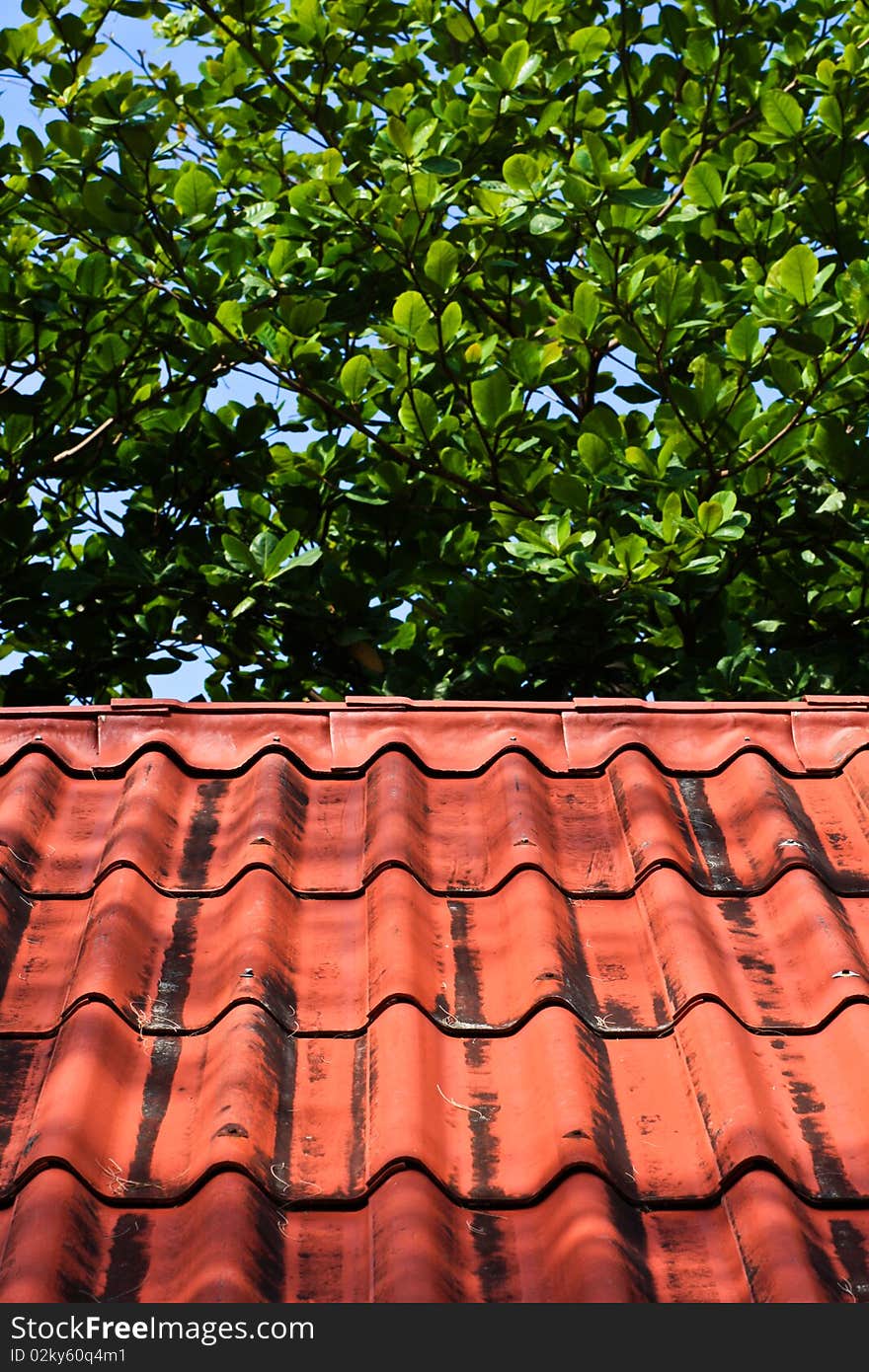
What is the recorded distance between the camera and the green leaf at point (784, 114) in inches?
191

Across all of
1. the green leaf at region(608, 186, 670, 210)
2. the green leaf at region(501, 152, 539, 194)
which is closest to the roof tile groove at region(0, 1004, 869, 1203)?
the green leaf at region(608, 186, 670, 210)

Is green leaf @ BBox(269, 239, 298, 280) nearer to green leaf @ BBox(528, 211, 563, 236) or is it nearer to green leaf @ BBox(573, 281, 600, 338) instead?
green leaf @ BBox(528, 211, 563, 236)

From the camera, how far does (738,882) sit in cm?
238

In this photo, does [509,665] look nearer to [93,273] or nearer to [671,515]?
[671,515]

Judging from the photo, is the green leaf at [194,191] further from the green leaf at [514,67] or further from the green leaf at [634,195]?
the green leaf at [634,195]

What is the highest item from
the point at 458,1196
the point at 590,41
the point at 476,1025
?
the point at 590,41

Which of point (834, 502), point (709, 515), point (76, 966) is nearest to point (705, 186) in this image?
point (834, 502)

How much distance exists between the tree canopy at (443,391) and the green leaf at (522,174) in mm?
13

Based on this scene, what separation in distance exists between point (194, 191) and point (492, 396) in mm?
1179

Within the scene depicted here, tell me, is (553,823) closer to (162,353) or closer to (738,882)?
(738,882)

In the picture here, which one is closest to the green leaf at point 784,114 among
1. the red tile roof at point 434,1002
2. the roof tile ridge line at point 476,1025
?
the red tile roof at point 434,1002

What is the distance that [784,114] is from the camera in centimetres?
487

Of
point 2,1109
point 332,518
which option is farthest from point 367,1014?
point 332,518

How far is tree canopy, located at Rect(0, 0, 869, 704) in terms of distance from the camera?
13.5ft
